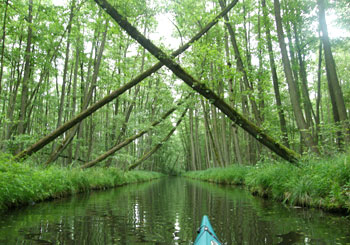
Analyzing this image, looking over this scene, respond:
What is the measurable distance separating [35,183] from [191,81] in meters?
5.17

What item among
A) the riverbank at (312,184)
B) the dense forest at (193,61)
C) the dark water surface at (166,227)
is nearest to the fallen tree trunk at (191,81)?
the dense forest at (193,61)

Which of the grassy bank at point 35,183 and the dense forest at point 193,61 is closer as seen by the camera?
the grassy bank at point 35,183

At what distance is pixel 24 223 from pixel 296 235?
179 inches

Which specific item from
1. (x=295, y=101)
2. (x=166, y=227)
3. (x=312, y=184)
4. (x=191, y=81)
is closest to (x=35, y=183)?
(x=166, y=227)

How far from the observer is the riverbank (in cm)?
502

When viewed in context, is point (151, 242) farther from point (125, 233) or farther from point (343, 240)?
point (343, 240)

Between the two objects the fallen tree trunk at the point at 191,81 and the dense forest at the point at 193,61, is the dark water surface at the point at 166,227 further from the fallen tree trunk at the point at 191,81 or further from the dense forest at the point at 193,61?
the dense forest at the point at 193,61

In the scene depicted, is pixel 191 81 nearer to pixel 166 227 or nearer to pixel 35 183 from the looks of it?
pixel 166 227

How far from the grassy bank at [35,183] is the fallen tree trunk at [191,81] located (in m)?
4.55

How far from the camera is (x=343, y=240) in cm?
330

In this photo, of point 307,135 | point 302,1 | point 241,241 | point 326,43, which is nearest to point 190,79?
point 307,135

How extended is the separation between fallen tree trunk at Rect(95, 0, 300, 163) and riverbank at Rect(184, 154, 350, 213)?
0.73 m

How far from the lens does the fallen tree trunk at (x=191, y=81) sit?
21.5ft

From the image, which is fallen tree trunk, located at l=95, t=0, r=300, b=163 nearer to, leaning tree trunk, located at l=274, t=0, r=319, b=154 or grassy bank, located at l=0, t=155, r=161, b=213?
leaning tree trunk, located at l=274, t=0, r=319, b=154
